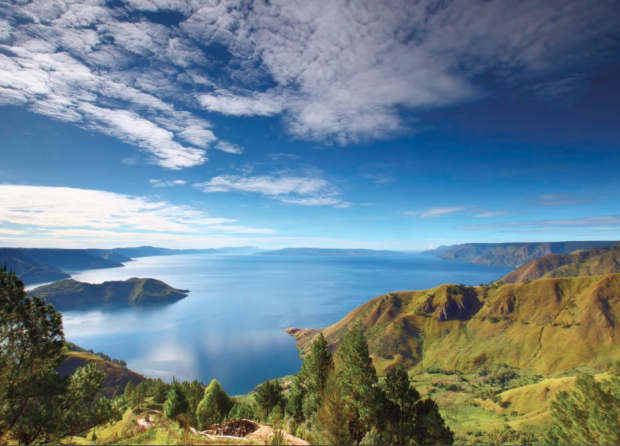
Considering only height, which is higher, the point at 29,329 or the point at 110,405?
the point at 29,329

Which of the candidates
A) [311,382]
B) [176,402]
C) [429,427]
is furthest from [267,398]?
[429,427]

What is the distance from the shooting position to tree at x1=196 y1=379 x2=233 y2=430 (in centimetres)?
4125

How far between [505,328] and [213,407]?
18054 centimetres

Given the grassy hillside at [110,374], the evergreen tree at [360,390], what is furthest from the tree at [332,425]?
the grassy hillside at [110,374]

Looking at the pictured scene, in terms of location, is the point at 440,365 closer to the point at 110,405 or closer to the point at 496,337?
the point at 496,337

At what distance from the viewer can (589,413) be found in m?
33.4

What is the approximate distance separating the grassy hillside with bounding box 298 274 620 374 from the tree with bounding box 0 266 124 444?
505 ft

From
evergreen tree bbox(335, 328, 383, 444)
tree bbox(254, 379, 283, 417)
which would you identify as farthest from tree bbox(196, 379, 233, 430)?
evergreen tree bbox(335, 328, 383, 444)

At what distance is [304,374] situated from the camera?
125ft

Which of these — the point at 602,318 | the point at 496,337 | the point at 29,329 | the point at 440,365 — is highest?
the point at 29,329

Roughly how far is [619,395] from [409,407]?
2587cm

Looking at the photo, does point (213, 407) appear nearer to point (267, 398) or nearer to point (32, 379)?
point (267, 398)

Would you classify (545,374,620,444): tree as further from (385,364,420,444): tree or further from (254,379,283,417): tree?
(254,379,283,417): tree

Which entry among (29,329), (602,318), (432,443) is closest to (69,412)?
(29,329)
